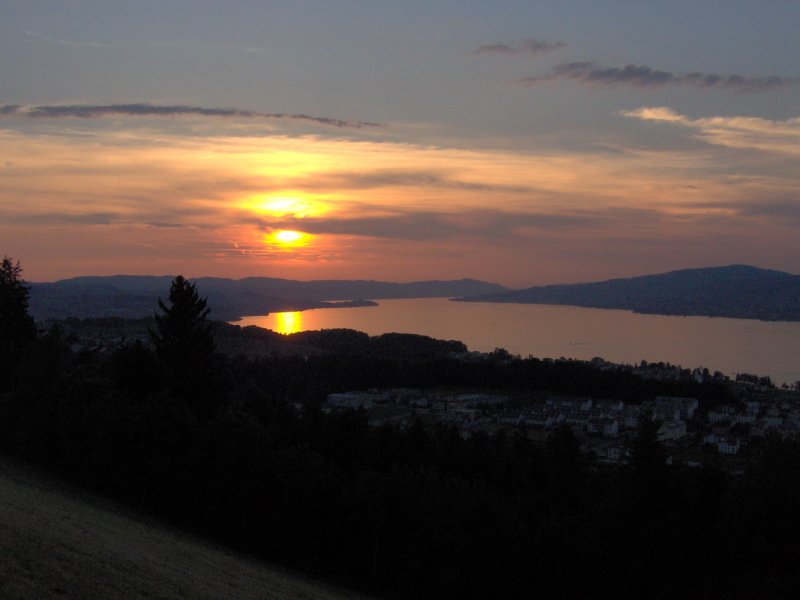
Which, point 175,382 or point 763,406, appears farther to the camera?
point 763,406

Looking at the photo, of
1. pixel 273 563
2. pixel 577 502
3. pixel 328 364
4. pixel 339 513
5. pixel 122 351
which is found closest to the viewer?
pixel 273 563

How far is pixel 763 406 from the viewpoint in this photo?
70.8 metres

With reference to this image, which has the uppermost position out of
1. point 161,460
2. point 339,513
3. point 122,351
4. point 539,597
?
point 122,351

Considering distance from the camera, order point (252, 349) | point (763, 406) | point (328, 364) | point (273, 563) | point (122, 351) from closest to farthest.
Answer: point (273, 563), point (122, 351), point (763, 406), point (328, 364), point (252, 349)

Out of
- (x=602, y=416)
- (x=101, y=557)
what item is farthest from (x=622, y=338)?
(x=101, y=557)

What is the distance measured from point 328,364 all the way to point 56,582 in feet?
250

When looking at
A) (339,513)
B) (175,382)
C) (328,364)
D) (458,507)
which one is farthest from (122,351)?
(328,364)

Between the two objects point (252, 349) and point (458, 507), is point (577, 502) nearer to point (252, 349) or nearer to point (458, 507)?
point (458, 507)

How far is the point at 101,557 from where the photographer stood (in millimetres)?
11133

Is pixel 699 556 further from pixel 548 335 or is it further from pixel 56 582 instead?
pixel 548 335

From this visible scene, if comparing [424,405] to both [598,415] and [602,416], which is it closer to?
[598,415]

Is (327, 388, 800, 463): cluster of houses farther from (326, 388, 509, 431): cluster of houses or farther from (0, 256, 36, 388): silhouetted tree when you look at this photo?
(0, 256, 36, 388): silhouetted tree

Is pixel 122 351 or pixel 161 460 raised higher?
pixel 122 351

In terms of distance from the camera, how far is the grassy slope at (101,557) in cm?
920
